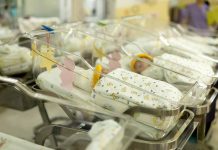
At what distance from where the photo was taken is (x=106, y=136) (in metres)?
0.84

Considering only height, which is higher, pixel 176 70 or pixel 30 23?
pixel 30 23

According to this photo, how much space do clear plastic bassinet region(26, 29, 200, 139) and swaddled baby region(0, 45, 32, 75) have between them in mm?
211

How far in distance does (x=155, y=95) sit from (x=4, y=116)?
1.02 meters

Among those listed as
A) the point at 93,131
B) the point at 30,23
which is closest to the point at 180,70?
the point at 93,131

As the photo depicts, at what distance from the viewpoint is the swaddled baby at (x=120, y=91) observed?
105cm

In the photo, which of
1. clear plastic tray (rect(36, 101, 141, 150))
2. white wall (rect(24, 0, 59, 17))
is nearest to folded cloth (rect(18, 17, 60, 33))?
white wall (rect(24, 0, 59, 17))

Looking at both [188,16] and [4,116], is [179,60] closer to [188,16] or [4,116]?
[4,116]

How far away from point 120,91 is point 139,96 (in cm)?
7

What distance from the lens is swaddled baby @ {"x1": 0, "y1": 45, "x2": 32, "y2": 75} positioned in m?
1.47

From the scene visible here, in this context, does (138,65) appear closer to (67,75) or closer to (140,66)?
(140,66)

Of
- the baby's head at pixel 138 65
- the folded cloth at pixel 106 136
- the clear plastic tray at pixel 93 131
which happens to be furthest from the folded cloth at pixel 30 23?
the folded cloth at pixel 106 136

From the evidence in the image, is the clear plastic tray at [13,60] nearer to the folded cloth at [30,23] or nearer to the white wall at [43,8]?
the folded cloth at [30,23]

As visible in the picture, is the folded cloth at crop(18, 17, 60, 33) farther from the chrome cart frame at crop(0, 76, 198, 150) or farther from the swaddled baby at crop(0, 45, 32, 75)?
the chrome cart frame at crop(0, 76, 198, 150)

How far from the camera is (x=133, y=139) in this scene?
37.3 inches
